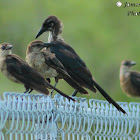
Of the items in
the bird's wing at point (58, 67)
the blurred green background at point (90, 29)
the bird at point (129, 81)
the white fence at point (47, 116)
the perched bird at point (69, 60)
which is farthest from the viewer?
the blurred green background at point (90, 29)

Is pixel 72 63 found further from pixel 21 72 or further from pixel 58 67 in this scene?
pixel 21 72

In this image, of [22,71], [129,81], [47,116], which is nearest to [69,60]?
[22,71]

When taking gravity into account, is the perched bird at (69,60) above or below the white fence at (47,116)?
above

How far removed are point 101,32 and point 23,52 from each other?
2.25 meters

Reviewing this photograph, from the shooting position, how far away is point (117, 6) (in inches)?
533

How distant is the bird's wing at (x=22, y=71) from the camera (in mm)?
4996

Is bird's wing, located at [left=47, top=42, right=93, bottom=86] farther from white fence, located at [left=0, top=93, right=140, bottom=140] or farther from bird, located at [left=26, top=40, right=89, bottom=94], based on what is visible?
white fence, located at [left=0, top=93, right=140, bottom=140]

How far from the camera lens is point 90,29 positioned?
13062mm

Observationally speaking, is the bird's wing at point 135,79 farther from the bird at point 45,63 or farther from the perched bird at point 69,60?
the bird at point 45,63

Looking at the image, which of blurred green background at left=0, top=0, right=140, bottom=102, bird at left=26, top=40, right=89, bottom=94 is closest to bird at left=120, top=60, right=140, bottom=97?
bird at left=26, top=40, right=89, bottom=94

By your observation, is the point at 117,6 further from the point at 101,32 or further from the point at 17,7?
the point at 17,7

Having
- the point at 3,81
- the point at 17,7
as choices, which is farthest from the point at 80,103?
the point at 17,7

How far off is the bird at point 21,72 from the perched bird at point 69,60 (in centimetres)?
49

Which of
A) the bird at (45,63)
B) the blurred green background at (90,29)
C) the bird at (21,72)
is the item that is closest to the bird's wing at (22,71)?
the bird at (21,72)
